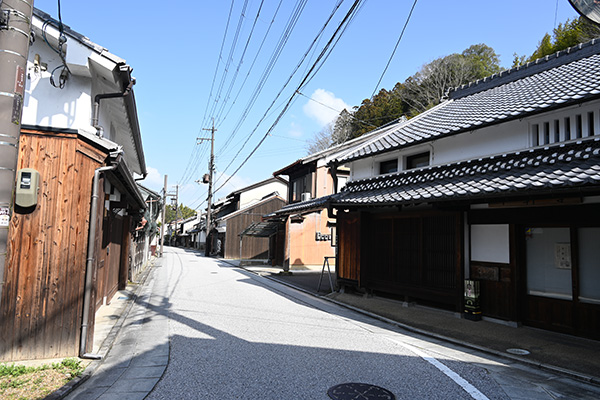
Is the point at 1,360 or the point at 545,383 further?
the point at 1,360

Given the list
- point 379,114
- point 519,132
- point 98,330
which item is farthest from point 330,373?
point 379,114

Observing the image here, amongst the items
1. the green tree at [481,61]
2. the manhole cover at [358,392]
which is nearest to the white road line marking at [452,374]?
the manhole cover at [358,392]

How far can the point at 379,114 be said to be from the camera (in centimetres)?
3803

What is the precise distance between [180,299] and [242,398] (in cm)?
830

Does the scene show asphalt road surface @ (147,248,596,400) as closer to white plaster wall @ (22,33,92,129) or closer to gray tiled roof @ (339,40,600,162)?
white plaster wall @ (22,33,92,129)

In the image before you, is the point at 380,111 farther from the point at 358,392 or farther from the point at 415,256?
the point at 358,392

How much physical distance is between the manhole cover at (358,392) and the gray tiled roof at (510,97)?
7.06m

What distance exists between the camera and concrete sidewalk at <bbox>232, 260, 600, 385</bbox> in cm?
608

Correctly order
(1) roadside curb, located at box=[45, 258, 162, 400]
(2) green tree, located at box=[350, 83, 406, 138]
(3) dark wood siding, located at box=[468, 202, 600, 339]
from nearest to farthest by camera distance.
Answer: (1) roadside curb, located at box=[45, 258, 162, 400] → (3) dark wood siding, located at box=[468, 202, 600, 339] → (2) green tree, located at box=[350, 83, 406, 138]

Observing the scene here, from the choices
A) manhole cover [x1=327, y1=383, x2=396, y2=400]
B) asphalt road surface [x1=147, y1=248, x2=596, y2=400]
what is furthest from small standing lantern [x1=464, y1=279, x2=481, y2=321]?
manhole cover [x1=327, y1=383, x2=396, y2=400]

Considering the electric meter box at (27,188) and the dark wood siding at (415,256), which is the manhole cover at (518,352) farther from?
the electric meter box at (27,188)

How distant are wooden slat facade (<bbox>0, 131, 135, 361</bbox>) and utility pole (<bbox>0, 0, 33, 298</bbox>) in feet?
10.5

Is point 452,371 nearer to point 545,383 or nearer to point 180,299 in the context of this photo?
Answer: point 545,383

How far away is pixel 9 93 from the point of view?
10.6 ft
